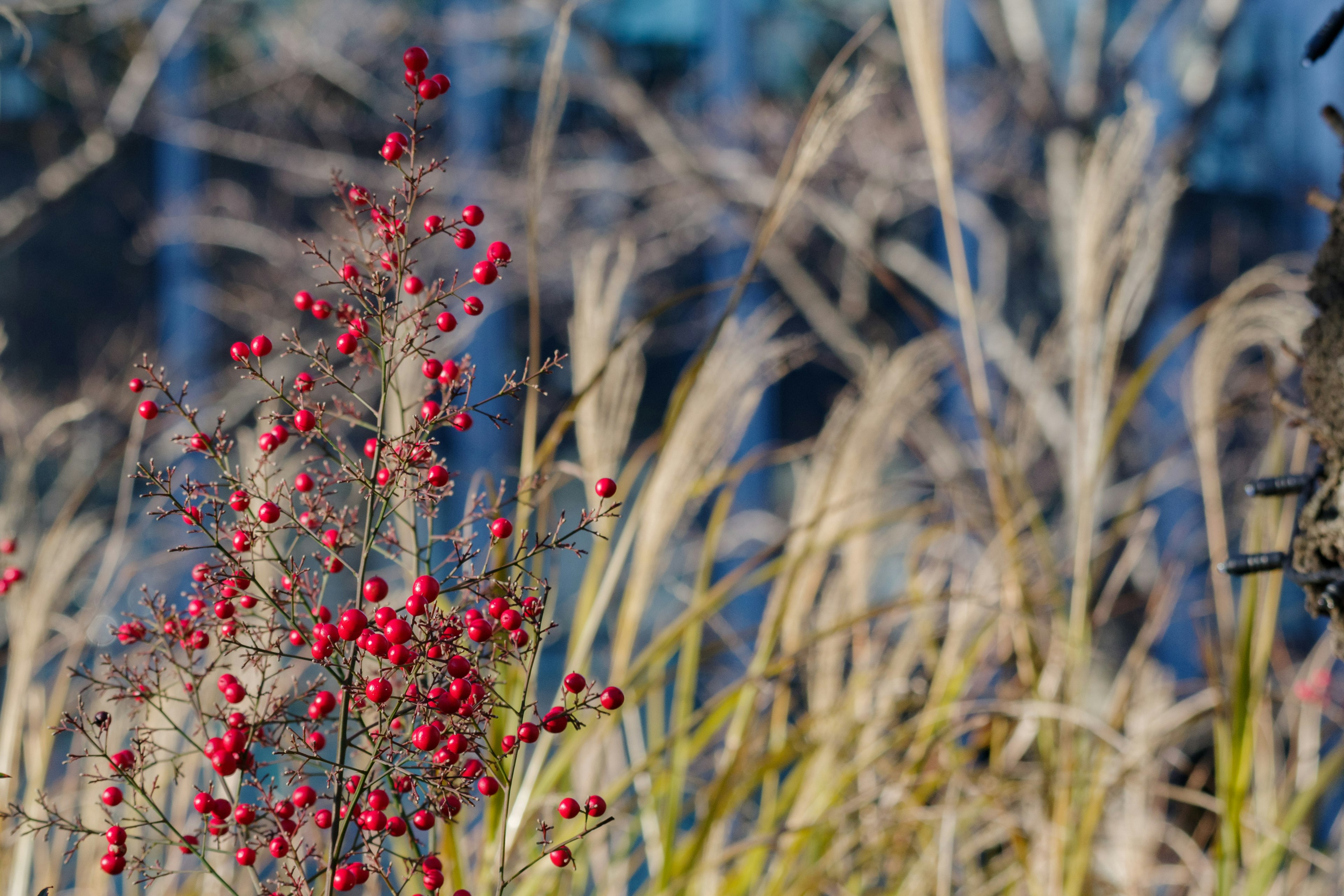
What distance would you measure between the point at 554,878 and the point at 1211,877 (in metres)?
0.77

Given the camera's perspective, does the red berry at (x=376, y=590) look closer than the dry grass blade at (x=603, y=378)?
Yes

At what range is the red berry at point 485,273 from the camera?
1.22 feet

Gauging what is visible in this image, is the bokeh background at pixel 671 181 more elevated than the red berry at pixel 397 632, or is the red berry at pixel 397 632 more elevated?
the bokeh background at pixel 671 181

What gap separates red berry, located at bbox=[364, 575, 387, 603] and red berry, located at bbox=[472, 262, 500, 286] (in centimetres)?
12

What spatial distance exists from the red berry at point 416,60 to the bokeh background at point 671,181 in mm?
2238

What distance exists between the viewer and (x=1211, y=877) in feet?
3.54

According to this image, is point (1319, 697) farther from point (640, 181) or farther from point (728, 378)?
point (640, 181)

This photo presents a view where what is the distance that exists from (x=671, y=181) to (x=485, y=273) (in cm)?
294

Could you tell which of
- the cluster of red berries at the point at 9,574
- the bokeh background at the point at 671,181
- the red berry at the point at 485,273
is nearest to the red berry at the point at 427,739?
the red berry at the point at 485,273

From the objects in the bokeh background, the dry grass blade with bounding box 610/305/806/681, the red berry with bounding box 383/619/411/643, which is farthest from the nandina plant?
the bokeh background

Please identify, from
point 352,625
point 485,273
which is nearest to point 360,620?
point 352,625

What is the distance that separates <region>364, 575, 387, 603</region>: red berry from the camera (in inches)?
13.2

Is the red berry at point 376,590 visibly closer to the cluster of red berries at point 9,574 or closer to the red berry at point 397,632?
the red berry at point 397,632

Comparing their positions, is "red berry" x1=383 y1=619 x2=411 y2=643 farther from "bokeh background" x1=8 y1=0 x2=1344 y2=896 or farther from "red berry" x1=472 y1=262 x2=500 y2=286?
"bokeh background" x1=8 y1=0 x2=1344 y2=896
